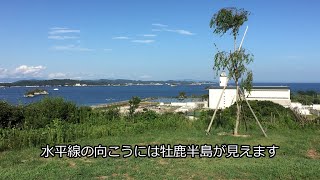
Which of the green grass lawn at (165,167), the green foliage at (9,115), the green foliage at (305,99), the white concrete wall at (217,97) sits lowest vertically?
the green foliage at (305,99)

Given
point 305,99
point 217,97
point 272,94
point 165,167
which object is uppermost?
point 165,167

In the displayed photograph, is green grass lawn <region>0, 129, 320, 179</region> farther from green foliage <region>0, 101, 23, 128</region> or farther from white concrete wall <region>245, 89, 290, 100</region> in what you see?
white concrete wall <region>245, 89, 290, 100</region>

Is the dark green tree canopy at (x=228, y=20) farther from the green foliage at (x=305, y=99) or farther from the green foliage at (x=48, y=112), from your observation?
the green foliage at (x=305, y=99)

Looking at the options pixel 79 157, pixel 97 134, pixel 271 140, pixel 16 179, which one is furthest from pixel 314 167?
pixel 97 134

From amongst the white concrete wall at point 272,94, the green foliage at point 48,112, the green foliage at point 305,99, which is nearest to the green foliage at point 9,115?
the green foliage at point 48,112

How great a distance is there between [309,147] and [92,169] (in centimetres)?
572

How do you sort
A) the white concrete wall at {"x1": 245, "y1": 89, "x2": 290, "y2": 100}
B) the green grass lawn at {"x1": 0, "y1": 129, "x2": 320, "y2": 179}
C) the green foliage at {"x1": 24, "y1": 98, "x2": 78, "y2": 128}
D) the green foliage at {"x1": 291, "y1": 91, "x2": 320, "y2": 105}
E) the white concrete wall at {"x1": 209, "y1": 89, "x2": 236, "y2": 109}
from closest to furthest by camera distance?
the green grass lawn at {"x1": 0, "y1": 129, "x2": 320, "y2": 179}, the green foliage at {"x1": 24, "y1": 98, "x2": 78, "y2": 128}, the white concrete wall at {"x1": 245, "y1": 89, "x2": 290, "y2": 100}, the white concrete wall at {"x1": 209, "y1": 89, "x2": 236, "y2": 109}, the green foliage at {"x1": 291, "y1": 91, "x2": 320, "y2": 105}

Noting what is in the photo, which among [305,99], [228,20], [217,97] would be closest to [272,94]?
[217,97]

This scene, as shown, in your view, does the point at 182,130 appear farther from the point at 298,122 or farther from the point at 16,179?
the point at 16,179

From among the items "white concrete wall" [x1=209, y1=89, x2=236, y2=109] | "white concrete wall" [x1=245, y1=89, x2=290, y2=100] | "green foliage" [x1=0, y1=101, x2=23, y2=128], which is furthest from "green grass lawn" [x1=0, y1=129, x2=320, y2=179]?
"white concrete wall" [x1=209, y1=89, x2=236, y2=109]

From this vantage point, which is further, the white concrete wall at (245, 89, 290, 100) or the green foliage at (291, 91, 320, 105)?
the green foliage at (291, 91, 320, 105)

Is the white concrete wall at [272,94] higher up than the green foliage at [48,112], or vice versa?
the green foliage at [48,112]

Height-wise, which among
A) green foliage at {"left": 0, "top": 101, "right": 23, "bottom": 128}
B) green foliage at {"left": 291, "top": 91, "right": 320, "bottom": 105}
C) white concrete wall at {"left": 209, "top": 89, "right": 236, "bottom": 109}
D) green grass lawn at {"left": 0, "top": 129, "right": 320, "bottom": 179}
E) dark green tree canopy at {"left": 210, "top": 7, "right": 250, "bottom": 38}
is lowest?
green foliage at {"left": 291, "top": 91, "right": 320, "bottom": 105}

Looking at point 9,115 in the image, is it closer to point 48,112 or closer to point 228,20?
point 48,112
